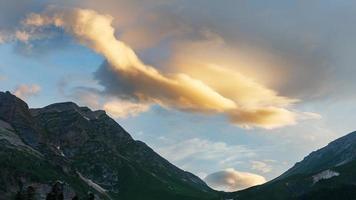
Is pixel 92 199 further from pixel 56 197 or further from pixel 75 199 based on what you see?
pixel 56 197

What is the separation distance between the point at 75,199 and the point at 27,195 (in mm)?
7500

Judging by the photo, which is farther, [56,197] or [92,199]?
[92,199]

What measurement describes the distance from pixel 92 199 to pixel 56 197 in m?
9.18

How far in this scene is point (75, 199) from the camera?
82188 mm

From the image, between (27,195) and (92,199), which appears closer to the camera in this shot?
(27,195)

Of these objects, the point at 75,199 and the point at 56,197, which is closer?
the point at 56,197

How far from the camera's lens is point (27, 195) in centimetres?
7919

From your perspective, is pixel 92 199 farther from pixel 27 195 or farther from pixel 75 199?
pixel 27 195

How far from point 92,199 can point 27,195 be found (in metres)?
10.6

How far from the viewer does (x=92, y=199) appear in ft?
276

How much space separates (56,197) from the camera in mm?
76188

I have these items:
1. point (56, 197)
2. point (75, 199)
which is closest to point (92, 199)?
point (75, 199)
